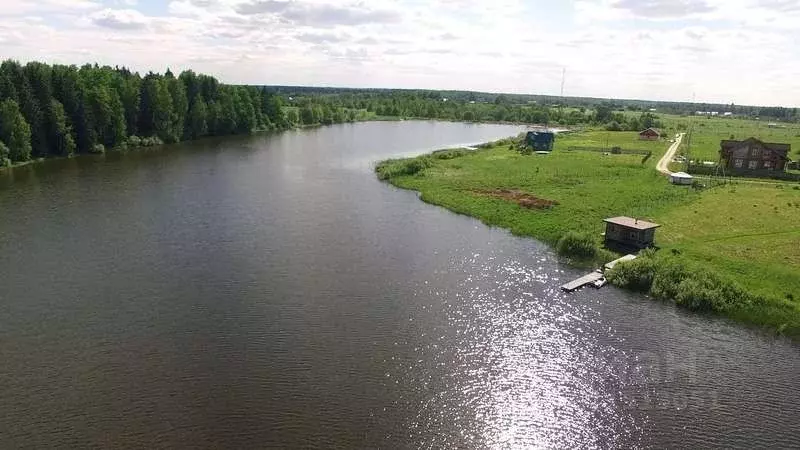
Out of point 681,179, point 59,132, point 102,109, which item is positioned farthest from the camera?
point 102,109

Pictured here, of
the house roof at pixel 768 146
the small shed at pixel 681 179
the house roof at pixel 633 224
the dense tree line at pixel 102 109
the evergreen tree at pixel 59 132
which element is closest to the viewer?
the house roof at pixel 633 224

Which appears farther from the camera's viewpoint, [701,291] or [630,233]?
[630,233]

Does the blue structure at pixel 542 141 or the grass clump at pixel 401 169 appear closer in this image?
the grass clump at pixel 401 169

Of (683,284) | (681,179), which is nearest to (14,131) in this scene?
(683,284)

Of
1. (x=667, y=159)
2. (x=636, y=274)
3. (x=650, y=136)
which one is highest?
(x=650, y=136)

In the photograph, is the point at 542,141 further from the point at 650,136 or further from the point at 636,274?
the point at 636,274

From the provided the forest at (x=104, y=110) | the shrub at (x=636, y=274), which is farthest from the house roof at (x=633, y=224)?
the forest at (x=104, y=110)

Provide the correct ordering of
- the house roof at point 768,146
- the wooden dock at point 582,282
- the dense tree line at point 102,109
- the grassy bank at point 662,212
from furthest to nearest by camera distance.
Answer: the house roof at point 768,146, the dense tree line at point 102,109, the wooden dock at point 582,282, the grassy bank at point 662,212

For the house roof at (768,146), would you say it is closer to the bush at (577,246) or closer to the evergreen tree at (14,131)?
the bush at (577,246)
